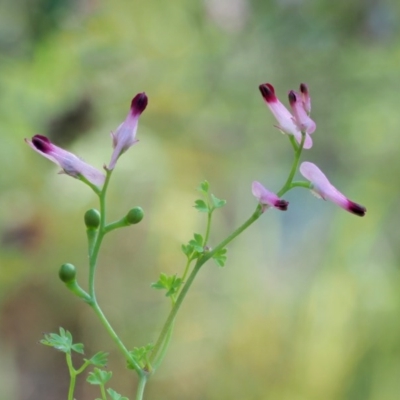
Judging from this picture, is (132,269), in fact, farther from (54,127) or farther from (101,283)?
(54,127)

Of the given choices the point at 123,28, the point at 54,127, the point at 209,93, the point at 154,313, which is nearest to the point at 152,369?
the point at 54,127

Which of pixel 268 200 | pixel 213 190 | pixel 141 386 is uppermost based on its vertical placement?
pixel 213 190

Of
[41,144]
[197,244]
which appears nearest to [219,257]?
[197,244]

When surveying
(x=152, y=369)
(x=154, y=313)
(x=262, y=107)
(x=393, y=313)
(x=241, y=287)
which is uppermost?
(x=262, y=107)

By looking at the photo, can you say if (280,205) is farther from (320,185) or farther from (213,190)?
(213,190)

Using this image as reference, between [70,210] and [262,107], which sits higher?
[262,107]

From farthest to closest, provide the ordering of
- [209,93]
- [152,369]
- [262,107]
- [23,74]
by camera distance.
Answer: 1. [262,107]
2. [209,93]
3. [23,74]
4. [152,369]

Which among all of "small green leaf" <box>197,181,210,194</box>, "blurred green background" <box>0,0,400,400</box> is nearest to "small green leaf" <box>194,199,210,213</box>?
"small green leaf" <box>197,181,210,194</box>
